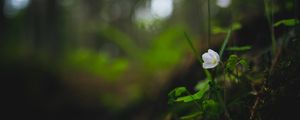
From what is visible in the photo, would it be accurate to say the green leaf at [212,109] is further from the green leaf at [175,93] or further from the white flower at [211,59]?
the white flower at [211,59]

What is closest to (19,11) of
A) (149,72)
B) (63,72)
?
(63,72)

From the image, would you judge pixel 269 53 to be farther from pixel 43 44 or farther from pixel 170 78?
pixel 43 44

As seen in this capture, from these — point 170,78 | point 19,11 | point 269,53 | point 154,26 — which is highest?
point 19,11

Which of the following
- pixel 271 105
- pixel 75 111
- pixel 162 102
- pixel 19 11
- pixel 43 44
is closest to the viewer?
pixel 271 105

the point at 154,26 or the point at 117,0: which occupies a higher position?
the point at 117,0

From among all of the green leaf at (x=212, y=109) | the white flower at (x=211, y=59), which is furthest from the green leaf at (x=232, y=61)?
the green leaf at (x=212, y=109)

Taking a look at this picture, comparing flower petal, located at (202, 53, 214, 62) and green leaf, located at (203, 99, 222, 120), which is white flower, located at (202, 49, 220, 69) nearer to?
flower petal, located at (202, 53, 214, 62)

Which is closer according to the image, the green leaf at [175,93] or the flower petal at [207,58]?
the flower petal at [207,58]

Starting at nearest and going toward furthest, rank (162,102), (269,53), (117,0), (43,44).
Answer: (269,53) → (162,102) → (43,44) → (117,0)

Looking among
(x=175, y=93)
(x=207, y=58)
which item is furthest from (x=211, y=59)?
(x=175, y=93)

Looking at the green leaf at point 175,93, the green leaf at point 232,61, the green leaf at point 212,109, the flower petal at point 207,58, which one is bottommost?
the green leaf at point 212,109

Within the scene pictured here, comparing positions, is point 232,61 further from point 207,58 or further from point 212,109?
point 212,109
